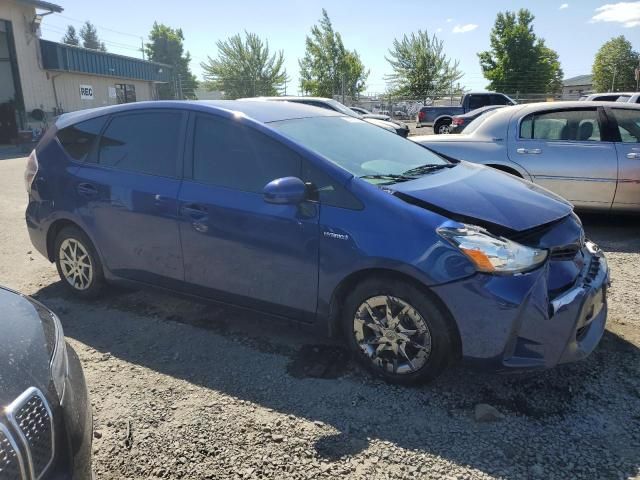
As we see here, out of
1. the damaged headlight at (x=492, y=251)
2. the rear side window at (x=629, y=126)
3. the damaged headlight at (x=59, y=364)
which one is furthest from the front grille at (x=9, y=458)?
the rear side window at (x=629, y=126)

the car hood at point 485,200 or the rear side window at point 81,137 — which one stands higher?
the rear side window at point 81,137

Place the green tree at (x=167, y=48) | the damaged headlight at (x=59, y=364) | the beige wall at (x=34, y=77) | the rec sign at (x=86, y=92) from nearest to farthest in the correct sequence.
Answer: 1. the damaged headlight at (x=59, y=364)
2. the beige wall at (x=34, y=77)
3. the rec sign at (x=86, y=92)
4. the green tree at (x=167, y=48)

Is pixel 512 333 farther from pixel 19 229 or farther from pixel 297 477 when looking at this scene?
pixel 19 229

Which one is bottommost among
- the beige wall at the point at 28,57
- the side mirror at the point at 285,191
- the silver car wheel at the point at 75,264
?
the silver car wheel at the point at 75,264

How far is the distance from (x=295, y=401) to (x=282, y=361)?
1.58ft

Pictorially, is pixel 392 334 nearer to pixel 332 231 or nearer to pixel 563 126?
pixel 332 231

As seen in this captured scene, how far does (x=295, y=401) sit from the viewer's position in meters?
2.95

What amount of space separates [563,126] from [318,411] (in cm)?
501

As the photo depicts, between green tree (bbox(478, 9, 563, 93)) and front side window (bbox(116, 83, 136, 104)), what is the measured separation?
31.0 m

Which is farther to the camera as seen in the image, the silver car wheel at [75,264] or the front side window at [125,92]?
the front side window at [125,92]

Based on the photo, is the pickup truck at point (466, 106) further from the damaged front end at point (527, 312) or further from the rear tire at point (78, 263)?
the damaged front end at point (527, 312)

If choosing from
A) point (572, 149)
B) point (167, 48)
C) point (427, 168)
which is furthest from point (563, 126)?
point (167, 48)

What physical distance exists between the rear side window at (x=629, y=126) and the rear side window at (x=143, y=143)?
5001 mm

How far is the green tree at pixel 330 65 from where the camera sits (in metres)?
46.1
